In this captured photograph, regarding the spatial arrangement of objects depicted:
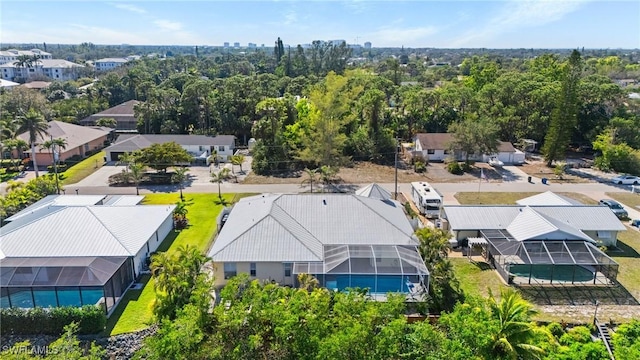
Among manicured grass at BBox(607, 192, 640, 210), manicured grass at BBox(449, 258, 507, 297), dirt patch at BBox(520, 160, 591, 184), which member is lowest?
manicured grass at BBox(449, 258, 507, 297)

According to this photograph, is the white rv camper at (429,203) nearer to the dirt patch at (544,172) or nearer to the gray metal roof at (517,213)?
the gray metal roof at (517,213)

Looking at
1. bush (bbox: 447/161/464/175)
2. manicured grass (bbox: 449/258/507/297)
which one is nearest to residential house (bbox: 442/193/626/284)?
manicured grass (bbox: 449/258/507/297)

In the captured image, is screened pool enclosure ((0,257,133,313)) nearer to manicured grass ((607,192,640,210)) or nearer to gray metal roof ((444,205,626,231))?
gray metal roof ((444,205,626,231))

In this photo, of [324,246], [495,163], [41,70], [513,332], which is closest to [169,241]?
[324,246]

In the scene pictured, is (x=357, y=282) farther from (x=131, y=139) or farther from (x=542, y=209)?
(x=131, y=139)

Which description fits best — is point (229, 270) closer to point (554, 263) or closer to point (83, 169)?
point (554, 263)

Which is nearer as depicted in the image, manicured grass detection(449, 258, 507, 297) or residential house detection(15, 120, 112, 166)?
manicured grass detection(449, 258, 507, 297)
